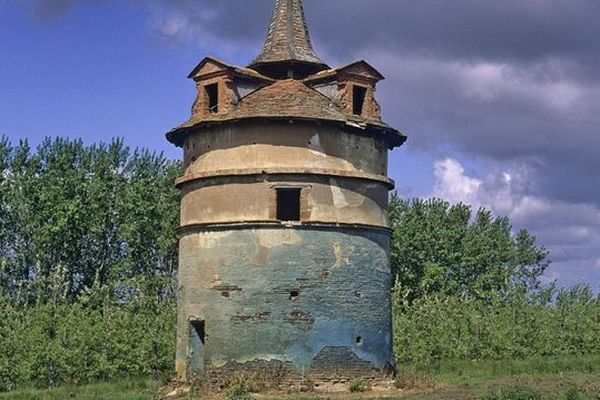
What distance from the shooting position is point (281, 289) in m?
21.5

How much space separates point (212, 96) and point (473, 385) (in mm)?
10348

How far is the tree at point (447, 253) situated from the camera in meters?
50.7

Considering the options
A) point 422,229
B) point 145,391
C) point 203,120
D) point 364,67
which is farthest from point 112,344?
point 422,229

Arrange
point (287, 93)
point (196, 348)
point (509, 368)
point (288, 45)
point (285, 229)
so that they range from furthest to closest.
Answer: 1. point (509, 368)
2. point (288, 45)
3. point (287, 93)
4. point (196, 348)
5. point (285, 229)

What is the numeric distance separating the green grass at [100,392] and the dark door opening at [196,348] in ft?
4.42

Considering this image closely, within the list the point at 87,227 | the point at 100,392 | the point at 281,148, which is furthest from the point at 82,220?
the point at 281,148

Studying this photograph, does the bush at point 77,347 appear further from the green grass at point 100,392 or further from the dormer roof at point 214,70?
A: the dormer roof at point 214,70

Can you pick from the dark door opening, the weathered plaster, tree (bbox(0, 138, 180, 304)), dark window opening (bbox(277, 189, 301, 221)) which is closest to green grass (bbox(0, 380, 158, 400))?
the dark door opening

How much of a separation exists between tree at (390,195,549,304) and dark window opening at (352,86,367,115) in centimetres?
2505

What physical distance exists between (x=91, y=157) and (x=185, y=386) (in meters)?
25.4

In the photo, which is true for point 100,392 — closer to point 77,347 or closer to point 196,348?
point 196,348

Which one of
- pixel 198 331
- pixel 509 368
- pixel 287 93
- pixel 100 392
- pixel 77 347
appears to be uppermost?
pixel 287 93

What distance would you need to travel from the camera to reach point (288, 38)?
2500cm

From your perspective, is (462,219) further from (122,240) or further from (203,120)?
(203,120)
